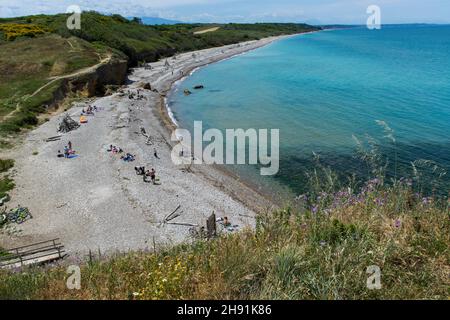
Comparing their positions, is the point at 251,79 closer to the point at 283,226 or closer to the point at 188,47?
the point at 188,47

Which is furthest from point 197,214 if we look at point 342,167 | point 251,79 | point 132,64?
point 132,64

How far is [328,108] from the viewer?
57.2 m

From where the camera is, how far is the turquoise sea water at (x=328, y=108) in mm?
35125

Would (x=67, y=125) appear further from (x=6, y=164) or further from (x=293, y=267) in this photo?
(x=293, y=267)

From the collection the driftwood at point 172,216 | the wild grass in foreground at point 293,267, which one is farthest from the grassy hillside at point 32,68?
the wild grass in foreground at point 293,267

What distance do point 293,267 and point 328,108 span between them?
5413 centimetres

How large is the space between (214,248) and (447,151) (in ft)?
118

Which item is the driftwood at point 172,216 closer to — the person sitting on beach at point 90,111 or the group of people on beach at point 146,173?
the group of people on beach at point 146,173

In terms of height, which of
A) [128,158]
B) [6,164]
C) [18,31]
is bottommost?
[128,158]

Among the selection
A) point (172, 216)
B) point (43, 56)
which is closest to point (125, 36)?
point (43, 56)

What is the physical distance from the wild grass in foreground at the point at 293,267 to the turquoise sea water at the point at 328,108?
1100 centimetres

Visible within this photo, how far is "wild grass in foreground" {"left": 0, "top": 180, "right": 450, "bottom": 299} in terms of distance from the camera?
5.55 m

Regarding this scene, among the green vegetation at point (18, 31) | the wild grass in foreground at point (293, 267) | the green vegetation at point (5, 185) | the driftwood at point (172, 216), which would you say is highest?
the green vegetation at point (18, 31)

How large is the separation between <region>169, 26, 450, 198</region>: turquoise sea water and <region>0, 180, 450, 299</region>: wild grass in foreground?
10999mm
